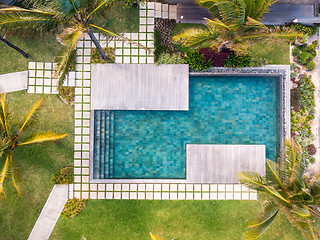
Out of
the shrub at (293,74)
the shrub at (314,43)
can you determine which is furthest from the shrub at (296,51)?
the shrub at (293,74)

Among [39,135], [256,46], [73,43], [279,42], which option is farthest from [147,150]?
[279,42]

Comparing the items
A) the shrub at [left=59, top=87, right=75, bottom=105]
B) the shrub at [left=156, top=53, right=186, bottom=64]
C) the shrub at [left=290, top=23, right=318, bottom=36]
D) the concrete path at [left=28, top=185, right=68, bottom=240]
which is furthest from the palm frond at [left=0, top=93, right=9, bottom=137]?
the shrub at [left=290, top=23, right=318, bottom=36]

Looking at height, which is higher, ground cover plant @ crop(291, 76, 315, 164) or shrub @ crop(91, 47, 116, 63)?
shrub @ crop(91, 47, 116, 63)

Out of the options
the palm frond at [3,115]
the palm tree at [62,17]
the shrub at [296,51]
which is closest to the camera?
the palm tree at [62,17]

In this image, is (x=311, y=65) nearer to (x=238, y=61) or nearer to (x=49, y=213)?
(x=238, y=61)

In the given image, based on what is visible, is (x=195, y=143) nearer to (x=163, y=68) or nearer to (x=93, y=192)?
(x=163, y=68)

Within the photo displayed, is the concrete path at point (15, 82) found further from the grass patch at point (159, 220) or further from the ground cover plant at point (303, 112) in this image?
the ground cover plant at point (303, 112)

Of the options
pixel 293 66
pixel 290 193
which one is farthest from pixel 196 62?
pixel 290 193

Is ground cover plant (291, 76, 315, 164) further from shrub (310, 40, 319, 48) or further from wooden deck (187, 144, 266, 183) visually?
wooden deck (187, 144, 266, 183)
